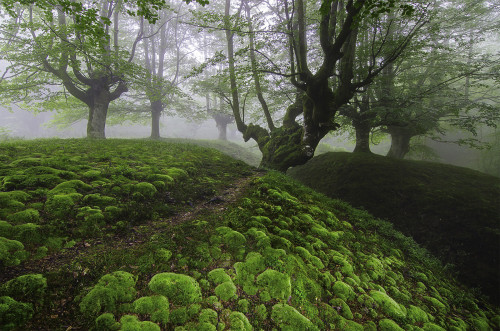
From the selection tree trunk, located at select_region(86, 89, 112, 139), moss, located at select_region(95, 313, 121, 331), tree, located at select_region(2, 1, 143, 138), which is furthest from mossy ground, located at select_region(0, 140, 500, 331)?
tree trunk, located at select_region(86, 89, 112, 139)

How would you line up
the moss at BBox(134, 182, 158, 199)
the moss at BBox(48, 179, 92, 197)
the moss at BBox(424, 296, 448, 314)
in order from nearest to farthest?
the moss at BBox(424, 296, 448, 314) → the moss at BBox(48, 179, 92, 197) → the moss at BBox(134, 182, 158, 199)

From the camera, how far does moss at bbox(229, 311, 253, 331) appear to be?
2013 millimetres

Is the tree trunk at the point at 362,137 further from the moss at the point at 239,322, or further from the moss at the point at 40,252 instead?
the moss at the point at 40,252

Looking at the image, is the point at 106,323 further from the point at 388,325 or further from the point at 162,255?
the point at 388,325

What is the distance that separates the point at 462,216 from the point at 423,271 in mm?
2621

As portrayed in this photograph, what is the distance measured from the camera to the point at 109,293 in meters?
2.08

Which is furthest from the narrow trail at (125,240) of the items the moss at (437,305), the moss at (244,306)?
the moss at (437,305)

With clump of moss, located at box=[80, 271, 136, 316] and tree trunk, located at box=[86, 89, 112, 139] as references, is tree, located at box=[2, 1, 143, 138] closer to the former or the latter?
tree trunk, located at box=[86, 89, 112, 139]

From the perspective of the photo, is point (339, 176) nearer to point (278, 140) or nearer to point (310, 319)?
point (278, 140)

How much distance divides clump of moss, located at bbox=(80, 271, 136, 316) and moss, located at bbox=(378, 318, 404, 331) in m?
3.07

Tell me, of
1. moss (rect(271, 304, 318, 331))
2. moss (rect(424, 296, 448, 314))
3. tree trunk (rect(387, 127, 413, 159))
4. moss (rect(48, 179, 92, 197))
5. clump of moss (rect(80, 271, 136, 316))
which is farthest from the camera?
tree trunk (rect(387, 127, 413, 159))

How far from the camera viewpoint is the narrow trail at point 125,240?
7.38ft

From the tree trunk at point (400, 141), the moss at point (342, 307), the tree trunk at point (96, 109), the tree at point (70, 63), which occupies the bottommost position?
the moss at point (342, 307)

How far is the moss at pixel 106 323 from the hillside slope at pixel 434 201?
254 inches
